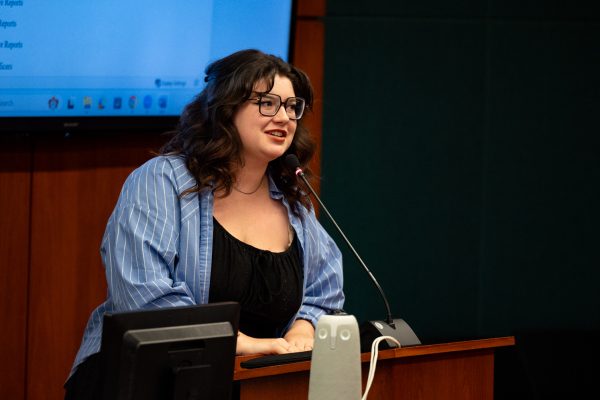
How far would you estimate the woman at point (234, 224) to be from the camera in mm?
2236

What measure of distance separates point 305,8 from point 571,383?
1.89m

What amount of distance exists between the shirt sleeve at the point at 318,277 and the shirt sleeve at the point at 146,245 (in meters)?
0.43

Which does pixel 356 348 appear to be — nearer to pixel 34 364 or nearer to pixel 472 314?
pixel 34 364

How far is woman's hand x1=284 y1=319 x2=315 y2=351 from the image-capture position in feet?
7.72

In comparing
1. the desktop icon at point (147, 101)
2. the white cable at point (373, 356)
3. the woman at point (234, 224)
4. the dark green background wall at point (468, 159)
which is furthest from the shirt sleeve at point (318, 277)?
the dark green background wall at point (468, 159)

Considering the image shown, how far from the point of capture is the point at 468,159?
3.95 metres

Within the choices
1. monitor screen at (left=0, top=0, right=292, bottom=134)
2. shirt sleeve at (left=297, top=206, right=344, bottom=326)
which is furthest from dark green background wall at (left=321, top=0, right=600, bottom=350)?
shirt sleeve at (left=297, top=206, right=344, bottom=326)

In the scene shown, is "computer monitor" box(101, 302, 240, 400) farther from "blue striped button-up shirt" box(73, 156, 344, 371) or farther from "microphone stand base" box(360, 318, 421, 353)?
"blue striped button-up shirt" box(73, 156, 344, 371)

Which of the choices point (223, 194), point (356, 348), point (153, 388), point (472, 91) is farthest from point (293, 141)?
point (472, 91)

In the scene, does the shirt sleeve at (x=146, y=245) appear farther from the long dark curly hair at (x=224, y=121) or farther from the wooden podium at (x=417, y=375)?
the wooden podium at (x=417, y=375)

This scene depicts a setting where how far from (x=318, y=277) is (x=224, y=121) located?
0.54m

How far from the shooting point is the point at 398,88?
3.89m

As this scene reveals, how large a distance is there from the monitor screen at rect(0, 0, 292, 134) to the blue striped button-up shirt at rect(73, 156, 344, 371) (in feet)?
2.48

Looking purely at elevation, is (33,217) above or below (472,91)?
below
